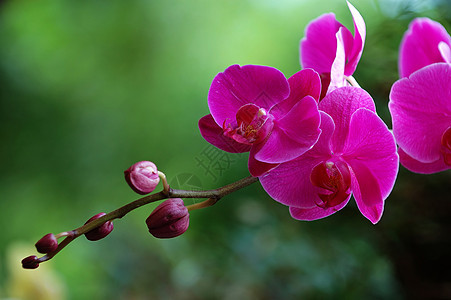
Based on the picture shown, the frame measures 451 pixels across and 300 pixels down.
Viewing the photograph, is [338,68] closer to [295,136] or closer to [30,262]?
[295,136]

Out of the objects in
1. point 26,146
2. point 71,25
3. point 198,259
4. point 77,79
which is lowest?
point 198,259

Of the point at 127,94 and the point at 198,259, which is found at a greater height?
the point at 127,94

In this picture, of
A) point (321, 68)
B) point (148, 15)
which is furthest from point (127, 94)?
point (321, 68)

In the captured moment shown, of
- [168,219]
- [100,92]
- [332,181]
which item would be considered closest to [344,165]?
[332,181]

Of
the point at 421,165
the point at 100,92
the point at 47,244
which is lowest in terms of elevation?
the point at 100,92

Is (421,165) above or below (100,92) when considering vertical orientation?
above

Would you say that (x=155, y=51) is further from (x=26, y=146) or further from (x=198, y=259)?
(x=198, y=259)

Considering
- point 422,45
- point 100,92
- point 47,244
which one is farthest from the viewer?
point 100,92
